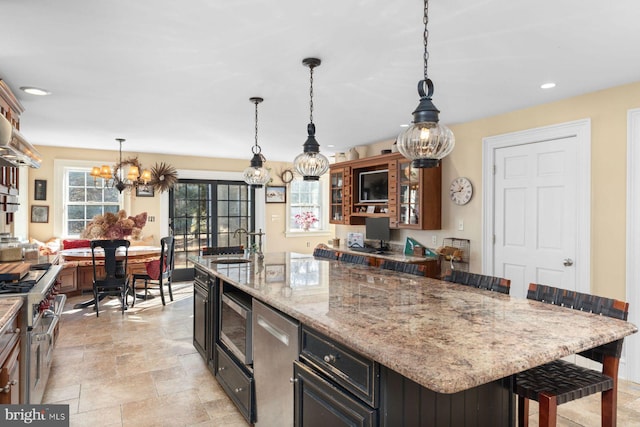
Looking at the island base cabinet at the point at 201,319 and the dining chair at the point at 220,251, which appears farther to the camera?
the dining chair at the point at 220,251

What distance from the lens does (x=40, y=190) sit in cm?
652

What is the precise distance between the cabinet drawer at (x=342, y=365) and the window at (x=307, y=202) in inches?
277

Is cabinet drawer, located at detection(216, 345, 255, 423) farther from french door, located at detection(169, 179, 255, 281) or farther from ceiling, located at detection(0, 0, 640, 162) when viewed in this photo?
french door, located at detection(169, 179, 255, 281)

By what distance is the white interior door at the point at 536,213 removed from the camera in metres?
3.74

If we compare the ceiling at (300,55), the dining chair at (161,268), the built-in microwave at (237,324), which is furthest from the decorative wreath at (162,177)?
the built-in microwave at (237,324)

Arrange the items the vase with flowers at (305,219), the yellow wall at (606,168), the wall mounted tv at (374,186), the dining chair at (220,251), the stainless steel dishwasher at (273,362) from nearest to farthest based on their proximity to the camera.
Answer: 1. the stainless steel dishwasher at (273,362)
2. the yellow wall at (606,168)
3. the dining chair at (220,251)
4. the wall mounted tv at (374,186)
5. the vase with flowers at (305,219)

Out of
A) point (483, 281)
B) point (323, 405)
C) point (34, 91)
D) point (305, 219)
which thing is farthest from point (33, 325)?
point (305, 219)

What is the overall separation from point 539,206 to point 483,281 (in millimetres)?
2092

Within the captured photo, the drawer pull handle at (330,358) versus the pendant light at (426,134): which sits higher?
the pendant light at (426,134)

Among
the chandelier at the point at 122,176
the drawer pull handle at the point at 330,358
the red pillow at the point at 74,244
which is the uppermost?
the chandelier at the point at 122,176

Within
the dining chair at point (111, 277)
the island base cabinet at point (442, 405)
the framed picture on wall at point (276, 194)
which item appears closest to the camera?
the island base cabinet at point (442, 405)

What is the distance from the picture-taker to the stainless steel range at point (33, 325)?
84.4 inches

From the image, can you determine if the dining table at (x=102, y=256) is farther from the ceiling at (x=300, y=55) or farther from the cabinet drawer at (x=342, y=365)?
the cabinet drawer at (x=342, y=365)

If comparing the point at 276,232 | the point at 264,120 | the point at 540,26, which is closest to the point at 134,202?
the point at 276,232
